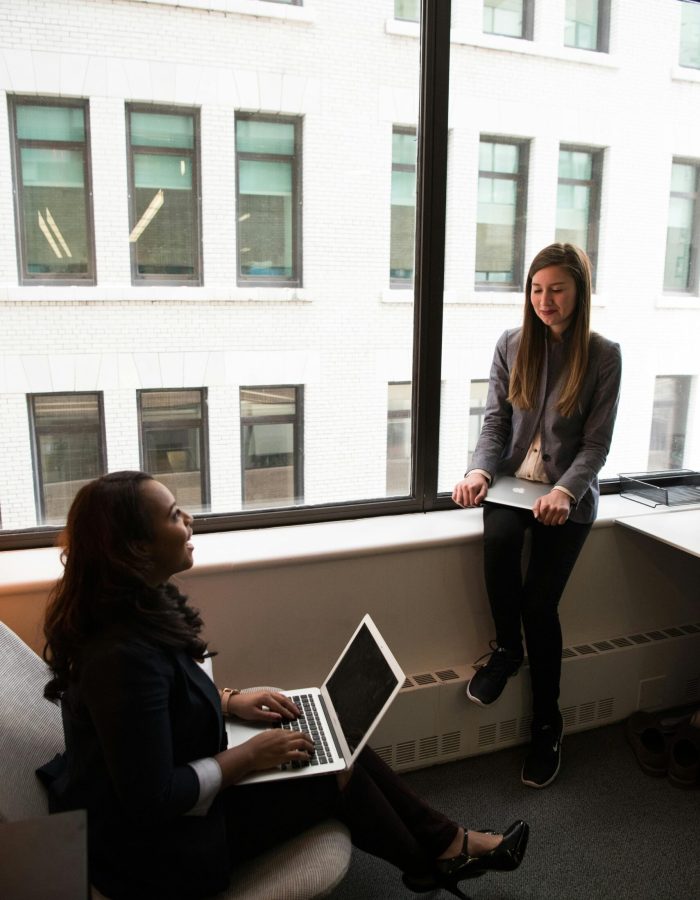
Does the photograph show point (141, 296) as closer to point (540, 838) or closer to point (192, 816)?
point (192, 816)

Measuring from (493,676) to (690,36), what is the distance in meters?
2.53

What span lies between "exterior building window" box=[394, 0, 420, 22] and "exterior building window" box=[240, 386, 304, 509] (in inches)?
49.1

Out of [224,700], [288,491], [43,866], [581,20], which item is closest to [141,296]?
[288,491]

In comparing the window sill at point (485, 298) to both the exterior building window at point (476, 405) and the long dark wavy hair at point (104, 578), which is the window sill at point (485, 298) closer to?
the exterior building window at point (476, 405)

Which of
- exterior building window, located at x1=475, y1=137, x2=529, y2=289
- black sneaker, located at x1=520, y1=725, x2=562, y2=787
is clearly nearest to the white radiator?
black sneaker, located at x1=520, y1=725, x2=562, y2=787

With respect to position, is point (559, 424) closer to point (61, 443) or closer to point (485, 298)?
point (485, 298)

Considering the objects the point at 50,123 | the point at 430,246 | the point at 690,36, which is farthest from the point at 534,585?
the point at 690,36

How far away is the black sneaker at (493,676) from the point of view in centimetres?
211

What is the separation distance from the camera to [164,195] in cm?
211

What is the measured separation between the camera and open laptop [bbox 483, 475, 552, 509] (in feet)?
6.75

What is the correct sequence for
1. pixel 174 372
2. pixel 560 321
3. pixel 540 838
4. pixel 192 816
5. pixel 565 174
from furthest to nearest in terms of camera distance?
pixel 565 174 → pixel 174 372 → pixel 560 321 → pixel 540 838 → pixel 192 816

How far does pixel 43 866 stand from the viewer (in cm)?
86

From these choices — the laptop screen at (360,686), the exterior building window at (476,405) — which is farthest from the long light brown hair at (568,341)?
the laptop screen at (360,686)

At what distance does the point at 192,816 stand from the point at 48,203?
1683mm
